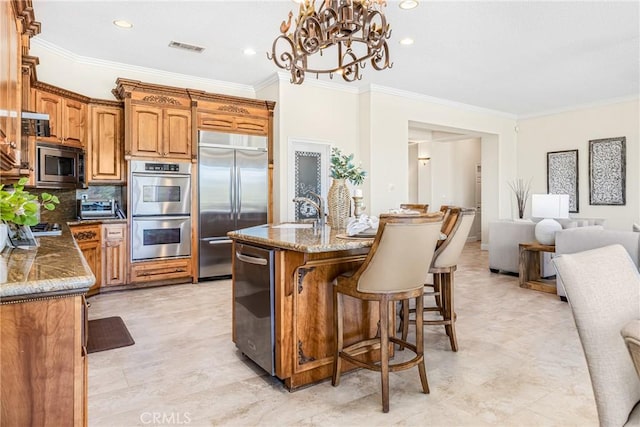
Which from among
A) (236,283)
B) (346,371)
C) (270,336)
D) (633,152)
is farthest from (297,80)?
(633,152)

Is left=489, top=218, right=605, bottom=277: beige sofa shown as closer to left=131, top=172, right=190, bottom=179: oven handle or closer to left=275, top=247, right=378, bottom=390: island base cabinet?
left=275, top=247, right=378, bottom=390: island base cabinet

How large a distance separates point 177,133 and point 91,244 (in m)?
1.71

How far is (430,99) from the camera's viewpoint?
6910 mm

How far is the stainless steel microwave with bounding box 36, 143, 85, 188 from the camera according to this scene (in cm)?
419

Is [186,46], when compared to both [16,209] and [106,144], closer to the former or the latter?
[106,144]

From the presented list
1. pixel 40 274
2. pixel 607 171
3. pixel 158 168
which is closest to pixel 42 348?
pixel 40 274

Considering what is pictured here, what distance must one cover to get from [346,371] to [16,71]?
279cm

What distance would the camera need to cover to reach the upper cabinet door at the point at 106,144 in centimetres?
482

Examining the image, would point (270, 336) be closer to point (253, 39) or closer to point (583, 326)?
point (583, 326)

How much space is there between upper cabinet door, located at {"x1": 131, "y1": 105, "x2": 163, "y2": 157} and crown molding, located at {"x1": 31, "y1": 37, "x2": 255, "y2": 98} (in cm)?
78

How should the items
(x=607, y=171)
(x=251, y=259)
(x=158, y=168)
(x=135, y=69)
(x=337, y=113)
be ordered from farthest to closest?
(x=607, y=171), (x=337, y=113), (x=135, y=69), (x=158, y=168), (x=251, y=259)

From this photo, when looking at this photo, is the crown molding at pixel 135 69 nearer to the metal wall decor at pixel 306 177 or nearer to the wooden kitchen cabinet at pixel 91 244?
the metal wall decor at pixel 306 177

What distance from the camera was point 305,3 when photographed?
2572 mm

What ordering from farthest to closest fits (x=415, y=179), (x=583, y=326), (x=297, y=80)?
(x=415, y=179)
(x=297, y=80)
(x=583, y=326)
